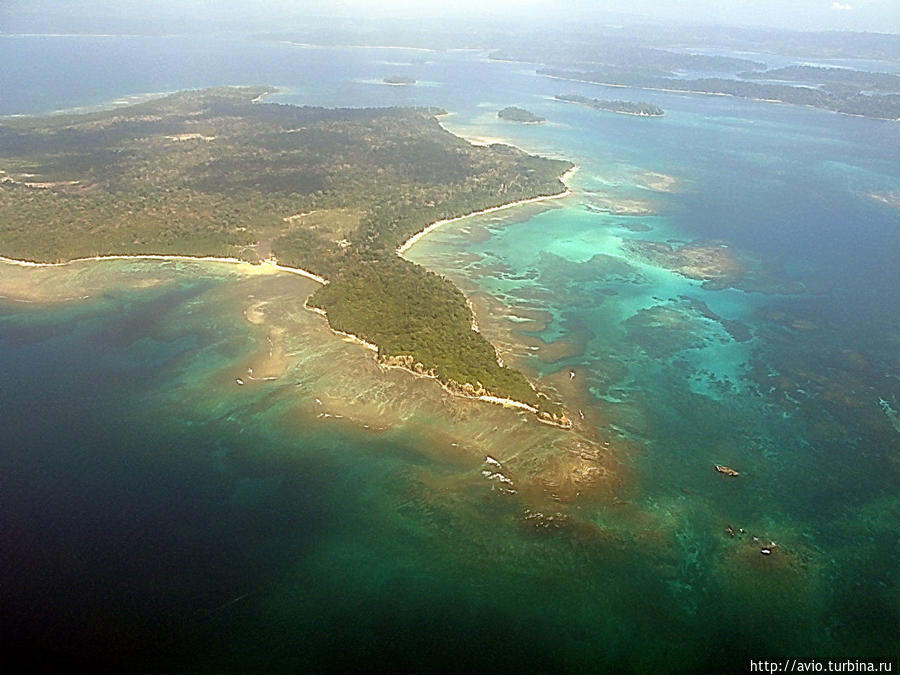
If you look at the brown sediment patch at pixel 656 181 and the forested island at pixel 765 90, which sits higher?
the forested island at pixel 765 90

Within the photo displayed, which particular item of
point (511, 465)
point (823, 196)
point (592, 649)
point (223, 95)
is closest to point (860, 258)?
point (823, 196)

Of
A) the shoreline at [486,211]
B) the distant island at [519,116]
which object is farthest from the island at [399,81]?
the shoreline at [486,211]

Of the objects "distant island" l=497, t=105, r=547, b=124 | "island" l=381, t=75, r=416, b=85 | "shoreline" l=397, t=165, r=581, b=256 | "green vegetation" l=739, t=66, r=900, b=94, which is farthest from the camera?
"island" l=381, t=75, r=416, b=85

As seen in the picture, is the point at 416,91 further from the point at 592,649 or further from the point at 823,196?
the point at 592,649

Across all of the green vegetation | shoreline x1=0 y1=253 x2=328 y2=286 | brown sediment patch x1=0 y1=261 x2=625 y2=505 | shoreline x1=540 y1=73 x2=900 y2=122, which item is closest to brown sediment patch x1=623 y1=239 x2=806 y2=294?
brown sediment patch x1=0 y1=261 x2=625 y2=505

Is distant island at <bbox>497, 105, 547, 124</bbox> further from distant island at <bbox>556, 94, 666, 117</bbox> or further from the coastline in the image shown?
the coastline

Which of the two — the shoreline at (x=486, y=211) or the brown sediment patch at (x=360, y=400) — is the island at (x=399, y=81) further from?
the brown sediment patch at (x=360, y=400)

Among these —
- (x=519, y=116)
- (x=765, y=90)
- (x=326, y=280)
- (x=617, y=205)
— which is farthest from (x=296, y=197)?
(x=765, y=90)
